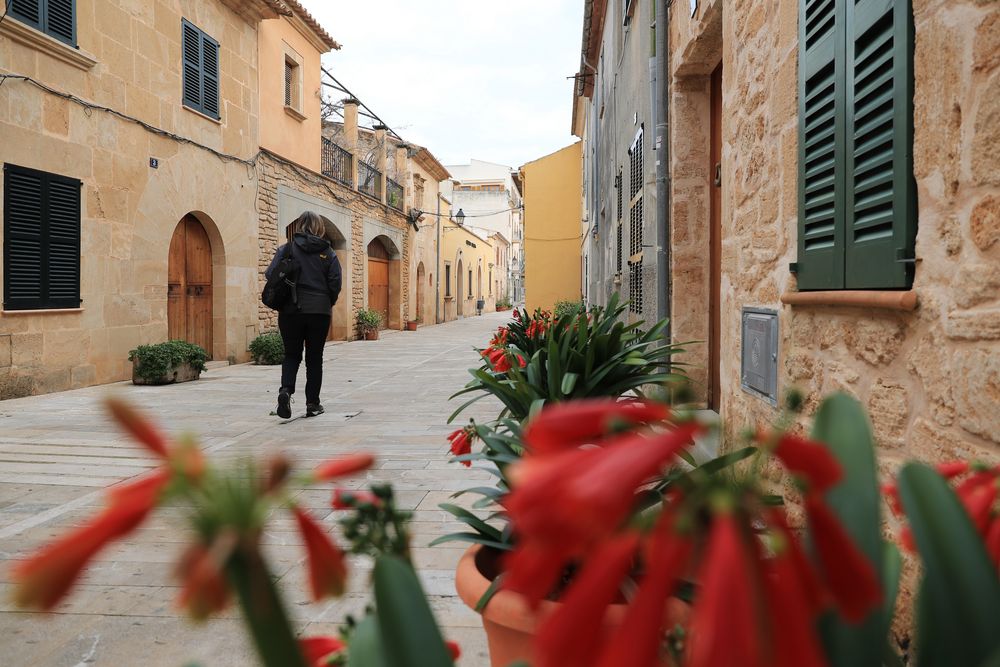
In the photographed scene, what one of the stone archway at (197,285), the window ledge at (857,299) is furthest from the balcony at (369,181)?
the window ledge at (857,299)

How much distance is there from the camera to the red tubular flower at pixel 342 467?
46cm

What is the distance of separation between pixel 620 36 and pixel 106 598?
8113 millimetres

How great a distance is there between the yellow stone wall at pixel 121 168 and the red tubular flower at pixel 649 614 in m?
8.48

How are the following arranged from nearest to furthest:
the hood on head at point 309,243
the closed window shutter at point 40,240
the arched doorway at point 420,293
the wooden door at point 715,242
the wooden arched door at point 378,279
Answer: the wooden door at point 715,242, the hood on head at point 309,243, the closed window shutter at point 40,240, the wooden arched door at point 378,279, the arched doorway at point 420,293

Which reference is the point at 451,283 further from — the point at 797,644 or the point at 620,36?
the point at 797,644

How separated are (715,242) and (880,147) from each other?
10.0 feet

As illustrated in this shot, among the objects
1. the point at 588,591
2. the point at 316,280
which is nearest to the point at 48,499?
the point at 316,280

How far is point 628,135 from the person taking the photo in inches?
299

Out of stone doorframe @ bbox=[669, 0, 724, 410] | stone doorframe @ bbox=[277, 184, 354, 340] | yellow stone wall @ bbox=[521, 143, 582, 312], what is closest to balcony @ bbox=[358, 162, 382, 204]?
stone doorframe @ bbox=[277, 184, 354, 340]

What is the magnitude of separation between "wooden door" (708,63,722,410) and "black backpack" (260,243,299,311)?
342 centimetres

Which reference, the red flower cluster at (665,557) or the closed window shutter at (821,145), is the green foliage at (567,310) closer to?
the closed window shutter at (821,145)

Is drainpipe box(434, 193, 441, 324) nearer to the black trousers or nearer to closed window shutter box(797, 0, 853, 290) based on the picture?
the black trousers

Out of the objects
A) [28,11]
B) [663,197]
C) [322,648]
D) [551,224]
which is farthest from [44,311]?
[551,224]

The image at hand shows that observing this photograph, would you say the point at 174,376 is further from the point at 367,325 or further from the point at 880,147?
the point at 880,147
